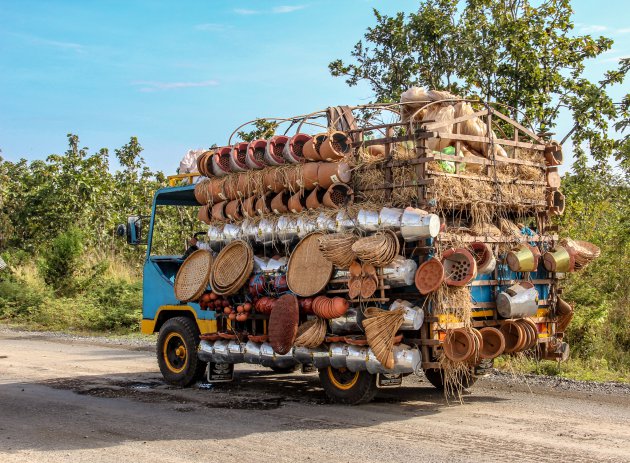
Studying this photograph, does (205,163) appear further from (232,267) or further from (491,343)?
(491,343)

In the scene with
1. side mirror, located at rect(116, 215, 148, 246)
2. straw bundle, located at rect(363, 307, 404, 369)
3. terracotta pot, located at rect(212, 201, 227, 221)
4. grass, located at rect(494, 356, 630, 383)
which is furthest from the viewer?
side mirror, located at rect(116, 215, 148, 246)

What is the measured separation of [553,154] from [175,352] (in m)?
5.66

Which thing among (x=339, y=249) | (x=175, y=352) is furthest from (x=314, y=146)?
(x=175, y=352)

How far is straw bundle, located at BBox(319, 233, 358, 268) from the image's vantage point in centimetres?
845

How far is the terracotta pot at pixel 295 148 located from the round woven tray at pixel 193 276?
192 centimetres

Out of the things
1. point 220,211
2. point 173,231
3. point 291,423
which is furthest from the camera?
point 173,231

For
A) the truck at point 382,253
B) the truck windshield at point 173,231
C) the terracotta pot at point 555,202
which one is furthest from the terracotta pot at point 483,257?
the truck windshield at point 173,231

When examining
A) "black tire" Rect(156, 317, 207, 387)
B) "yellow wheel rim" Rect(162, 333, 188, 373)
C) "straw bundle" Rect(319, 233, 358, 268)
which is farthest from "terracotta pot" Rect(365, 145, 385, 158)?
"yellow wheel rim" Rect(162, 333, 188, 373)

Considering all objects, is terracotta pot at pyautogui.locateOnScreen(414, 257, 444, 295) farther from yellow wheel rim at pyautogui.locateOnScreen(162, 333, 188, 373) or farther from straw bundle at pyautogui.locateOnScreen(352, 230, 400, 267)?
yellow wheel rim at pyautogui.locateOnScreen(162, 333, 188, 373)

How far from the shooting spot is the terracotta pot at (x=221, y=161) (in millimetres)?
10508

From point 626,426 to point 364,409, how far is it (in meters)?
2.65

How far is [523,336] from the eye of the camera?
863 cm

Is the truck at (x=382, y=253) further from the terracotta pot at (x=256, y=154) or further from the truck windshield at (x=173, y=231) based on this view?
the truck windshield at (x=173, y=231)

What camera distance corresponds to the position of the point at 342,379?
9.03m
